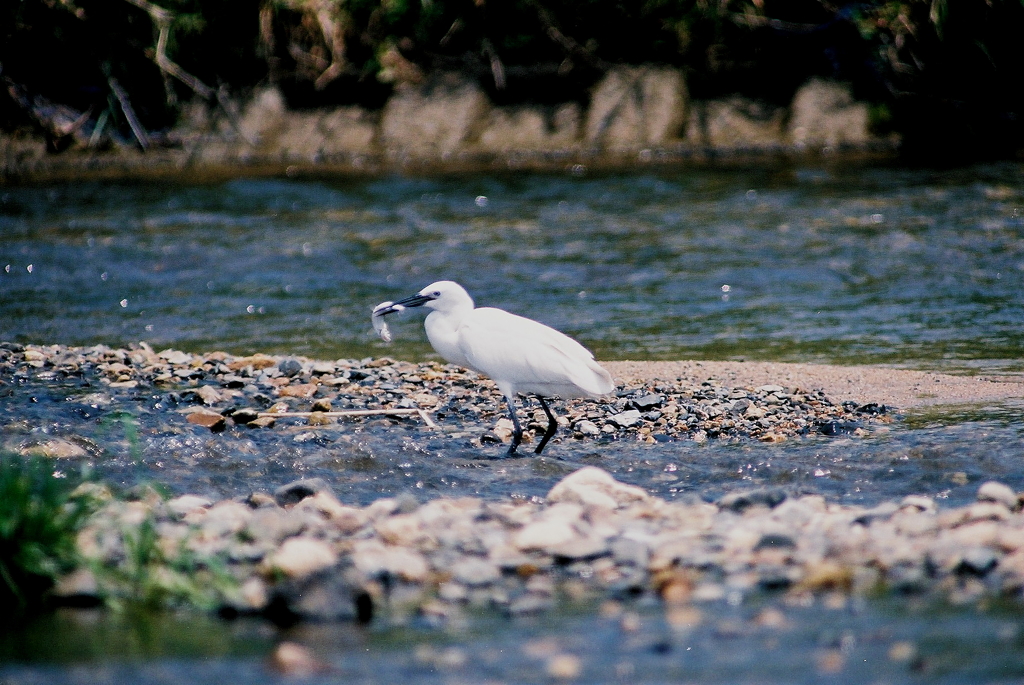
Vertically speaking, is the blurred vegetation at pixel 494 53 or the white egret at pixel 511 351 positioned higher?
the blurred vegetation at pixel 494 53

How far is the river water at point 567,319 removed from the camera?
3176 millimetres

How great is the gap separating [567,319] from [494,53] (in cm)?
936

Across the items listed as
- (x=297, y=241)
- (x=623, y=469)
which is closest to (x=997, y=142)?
(x=297, y=241)

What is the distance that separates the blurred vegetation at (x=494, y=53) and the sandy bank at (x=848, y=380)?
1010cm

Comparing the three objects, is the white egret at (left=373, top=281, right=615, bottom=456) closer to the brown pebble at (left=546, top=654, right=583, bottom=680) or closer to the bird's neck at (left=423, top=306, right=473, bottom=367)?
the bird's neck at (left=423, top=306, right=473, bottom=367)

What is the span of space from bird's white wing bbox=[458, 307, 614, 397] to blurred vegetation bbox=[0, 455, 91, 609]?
2.48 m

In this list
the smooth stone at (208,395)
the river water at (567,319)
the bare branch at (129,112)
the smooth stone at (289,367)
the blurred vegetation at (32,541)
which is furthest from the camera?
the bare branch at (129,112)

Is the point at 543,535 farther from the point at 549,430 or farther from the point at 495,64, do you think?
the point at 495,64

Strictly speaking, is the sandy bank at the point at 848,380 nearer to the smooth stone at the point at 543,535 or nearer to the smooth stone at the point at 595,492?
the smooth stone at the point at 595,492

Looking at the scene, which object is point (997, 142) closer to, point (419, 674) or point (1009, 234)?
point (1009, 234)

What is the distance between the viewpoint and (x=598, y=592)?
11.8ft

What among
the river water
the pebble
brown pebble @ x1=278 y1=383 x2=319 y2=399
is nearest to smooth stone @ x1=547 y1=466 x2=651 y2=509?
the pebble

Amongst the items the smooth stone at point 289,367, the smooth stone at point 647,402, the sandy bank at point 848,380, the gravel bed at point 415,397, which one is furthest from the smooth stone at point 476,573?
the smooth stone at point 289,367

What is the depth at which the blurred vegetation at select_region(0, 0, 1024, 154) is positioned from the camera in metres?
16.5
